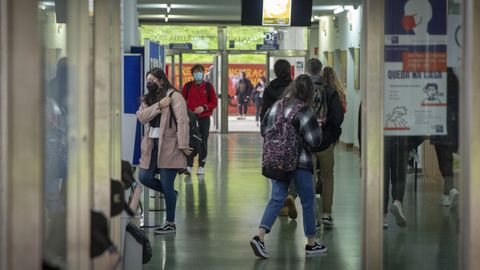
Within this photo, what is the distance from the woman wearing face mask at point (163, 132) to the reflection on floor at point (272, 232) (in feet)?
2.03

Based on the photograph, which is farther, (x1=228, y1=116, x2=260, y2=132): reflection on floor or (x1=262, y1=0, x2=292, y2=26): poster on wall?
(x1=228, y1=116, x2=260, y2=132): reflection on floor

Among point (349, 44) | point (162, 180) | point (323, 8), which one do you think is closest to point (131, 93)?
point (162, 180)

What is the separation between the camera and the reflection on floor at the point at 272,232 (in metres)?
5.71

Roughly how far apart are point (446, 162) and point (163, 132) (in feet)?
13.4

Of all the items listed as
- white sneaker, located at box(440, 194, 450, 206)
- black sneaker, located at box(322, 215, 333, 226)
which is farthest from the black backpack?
black sneaker, located at box(322, 215, 333, 226)

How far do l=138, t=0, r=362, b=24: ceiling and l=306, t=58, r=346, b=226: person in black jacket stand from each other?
9.07 m

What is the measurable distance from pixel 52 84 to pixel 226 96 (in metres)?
22.9

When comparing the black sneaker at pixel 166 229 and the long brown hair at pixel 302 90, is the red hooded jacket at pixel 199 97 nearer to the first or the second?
the black sneaker at pixel 166 229

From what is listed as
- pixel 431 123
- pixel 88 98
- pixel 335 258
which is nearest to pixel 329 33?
pixel 335 258

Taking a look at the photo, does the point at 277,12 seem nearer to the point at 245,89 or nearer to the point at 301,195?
the point at 301,195

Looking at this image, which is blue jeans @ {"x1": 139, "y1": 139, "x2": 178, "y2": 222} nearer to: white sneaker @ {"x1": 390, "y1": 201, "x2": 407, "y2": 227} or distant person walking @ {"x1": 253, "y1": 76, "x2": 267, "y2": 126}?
white sneaker @ {"x1": 390, "y1": 201, "x2": 407, "y2": 227}

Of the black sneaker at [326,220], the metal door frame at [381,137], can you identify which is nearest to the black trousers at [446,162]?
the metal door frame at [381,137]

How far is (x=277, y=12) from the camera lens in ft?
46.3

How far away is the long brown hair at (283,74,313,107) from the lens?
8.12m
